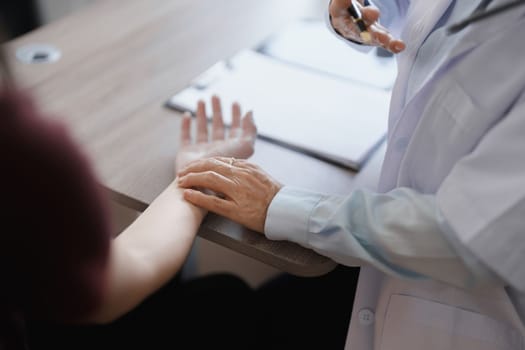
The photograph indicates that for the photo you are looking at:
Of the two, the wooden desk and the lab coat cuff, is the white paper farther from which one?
the lab coat cuff

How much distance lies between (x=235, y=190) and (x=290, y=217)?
10 cm

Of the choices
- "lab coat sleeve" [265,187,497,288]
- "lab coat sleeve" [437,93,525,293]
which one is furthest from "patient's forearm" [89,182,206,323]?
"lab coat sleeve" [437,93,525,293]

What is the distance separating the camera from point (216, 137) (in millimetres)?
1023

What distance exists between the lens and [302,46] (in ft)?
4.33

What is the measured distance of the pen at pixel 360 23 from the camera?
959 millimetres

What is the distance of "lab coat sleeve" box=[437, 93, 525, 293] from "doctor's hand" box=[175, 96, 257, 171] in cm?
40

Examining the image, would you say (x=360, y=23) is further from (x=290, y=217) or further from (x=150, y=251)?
(x=150, y=251)

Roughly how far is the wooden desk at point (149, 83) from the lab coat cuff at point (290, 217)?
2 cm

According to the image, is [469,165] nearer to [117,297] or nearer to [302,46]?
[117,297]

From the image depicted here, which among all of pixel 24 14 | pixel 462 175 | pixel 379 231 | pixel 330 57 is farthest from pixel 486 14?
pixel 24 14

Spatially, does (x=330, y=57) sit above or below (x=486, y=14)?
below

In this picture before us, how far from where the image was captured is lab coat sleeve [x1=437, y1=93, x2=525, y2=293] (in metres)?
0.66

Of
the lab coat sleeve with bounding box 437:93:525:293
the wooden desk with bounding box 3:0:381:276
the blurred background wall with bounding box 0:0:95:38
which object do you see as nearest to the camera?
the lab coat sleeve with bounding box 437:93:525:293

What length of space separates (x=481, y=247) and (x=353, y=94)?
→ 0.56 metres
